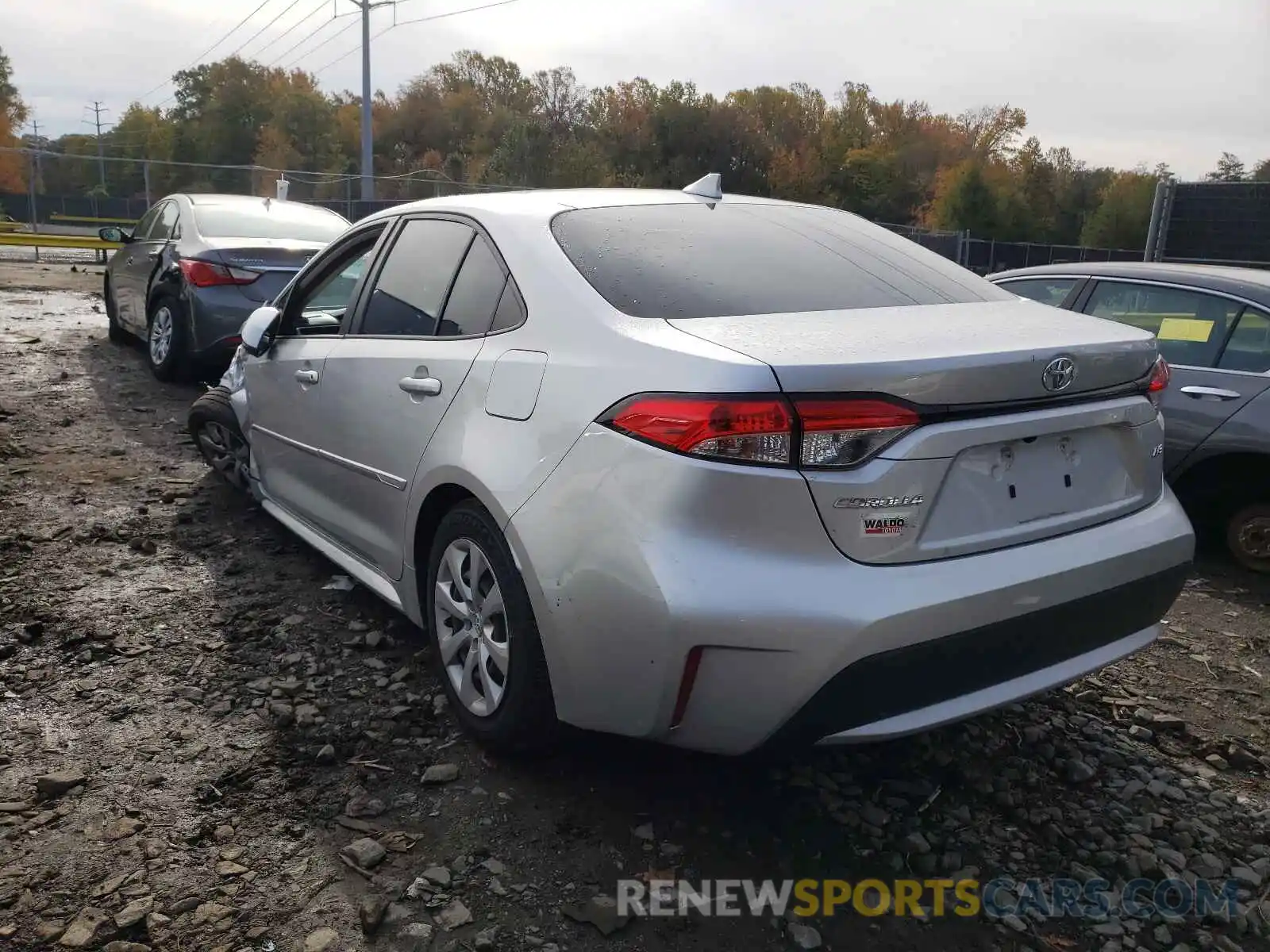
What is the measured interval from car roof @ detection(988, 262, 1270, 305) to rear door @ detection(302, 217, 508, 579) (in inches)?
144

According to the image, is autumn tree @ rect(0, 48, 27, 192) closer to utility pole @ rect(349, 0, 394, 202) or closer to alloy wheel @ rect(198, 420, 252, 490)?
utility pole @ rect(349, 0, 394, 202)

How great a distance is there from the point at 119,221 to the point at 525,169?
22.9 metres

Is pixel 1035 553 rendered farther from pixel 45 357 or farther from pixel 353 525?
pixel 45 357

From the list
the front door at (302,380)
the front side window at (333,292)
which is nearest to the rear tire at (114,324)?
the front door at (302,380)

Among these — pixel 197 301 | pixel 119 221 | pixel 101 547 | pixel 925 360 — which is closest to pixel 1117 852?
pixel 925 360

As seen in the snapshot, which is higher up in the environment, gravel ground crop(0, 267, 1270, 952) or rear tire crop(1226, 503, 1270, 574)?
rear tire crop(1226, 503, 1270, 574)

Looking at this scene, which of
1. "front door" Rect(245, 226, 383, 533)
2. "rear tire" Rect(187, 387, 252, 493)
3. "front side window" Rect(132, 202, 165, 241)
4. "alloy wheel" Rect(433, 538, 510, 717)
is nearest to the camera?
"alloy wheel" Rect(433, 538, 510, 717)

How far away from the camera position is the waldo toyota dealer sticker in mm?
2174


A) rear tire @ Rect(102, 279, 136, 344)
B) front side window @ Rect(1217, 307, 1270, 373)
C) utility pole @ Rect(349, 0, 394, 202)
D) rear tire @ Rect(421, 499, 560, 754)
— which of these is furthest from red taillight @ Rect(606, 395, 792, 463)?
utility pole @ Rect(349, 0, 394, 202)

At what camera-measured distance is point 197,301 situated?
745 cm

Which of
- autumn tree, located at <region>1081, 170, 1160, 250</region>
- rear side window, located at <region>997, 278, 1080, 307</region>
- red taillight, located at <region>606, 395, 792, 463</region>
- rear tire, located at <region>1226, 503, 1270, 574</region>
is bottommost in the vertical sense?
rear tire, located at <region>1226, 503, 1270, 574</region>

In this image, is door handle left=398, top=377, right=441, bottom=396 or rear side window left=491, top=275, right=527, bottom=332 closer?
rear side window left=491, top=275, right=527, bottom=332

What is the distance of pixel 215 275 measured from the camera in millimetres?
7406

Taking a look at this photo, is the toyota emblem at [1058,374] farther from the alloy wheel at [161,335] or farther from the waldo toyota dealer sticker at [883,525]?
the alloy wheel at [161,335]
